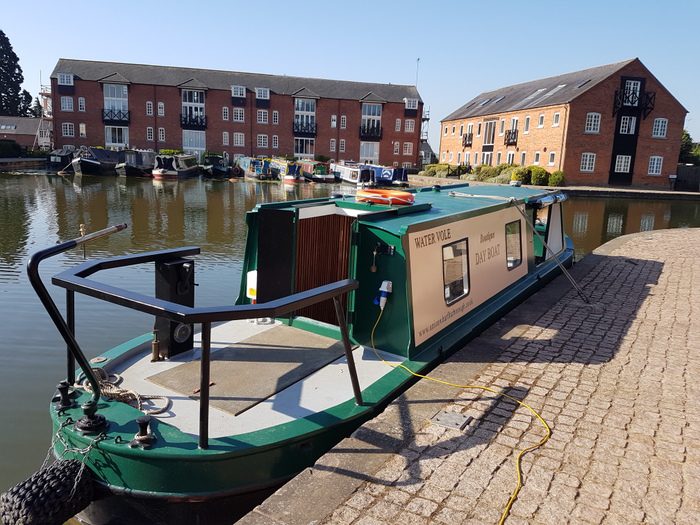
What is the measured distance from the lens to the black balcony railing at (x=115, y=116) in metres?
54.6

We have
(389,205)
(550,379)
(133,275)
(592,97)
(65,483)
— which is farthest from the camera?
(592,97)

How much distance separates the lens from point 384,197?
21.8 feet

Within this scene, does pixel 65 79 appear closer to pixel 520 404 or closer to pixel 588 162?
pixel 588 162

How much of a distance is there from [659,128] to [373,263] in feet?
152

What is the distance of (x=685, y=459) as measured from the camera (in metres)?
4.39

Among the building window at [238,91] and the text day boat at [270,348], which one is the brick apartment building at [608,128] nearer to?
the building window at [238,91]

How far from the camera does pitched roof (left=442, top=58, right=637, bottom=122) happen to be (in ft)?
140

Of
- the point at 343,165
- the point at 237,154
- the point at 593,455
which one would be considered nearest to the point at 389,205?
the point at 593,455

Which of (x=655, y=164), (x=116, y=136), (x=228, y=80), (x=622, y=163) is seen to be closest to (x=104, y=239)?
(x=622, y=163)

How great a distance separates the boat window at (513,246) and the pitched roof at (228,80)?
172 feet

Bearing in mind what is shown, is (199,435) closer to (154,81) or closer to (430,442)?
(430,442)

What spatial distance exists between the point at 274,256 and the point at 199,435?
8.64 feet

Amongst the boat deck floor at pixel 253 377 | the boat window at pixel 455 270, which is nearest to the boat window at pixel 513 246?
the boat window at pixel 455 270

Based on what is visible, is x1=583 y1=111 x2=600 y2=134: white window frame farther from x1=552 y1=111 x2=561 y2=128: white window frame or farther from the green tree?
the green tree
